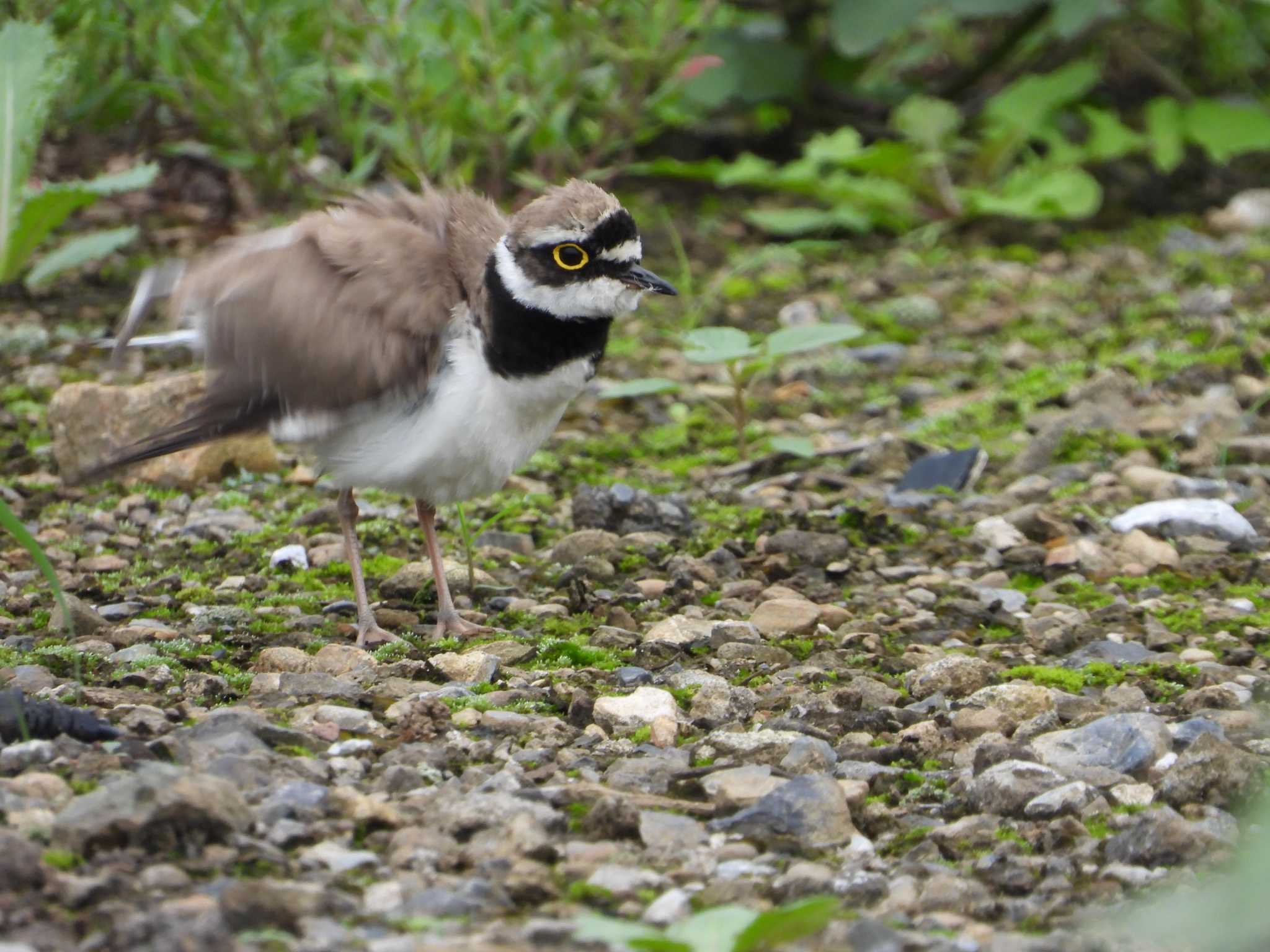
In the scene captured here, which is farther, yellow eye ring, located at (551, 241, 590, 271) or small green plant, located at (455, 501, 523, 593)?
small green plant, located at (455, 501, 523, 593)

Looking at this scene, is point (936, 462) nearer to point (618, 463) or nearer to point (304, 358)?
point (618, 463)

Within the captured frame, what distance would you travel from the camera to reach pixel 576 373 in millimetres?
4789

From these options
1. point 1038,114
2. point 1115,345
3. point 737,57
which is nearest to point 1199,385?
point 1115,345

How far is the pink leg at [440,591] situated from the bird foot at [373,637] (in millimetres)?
171

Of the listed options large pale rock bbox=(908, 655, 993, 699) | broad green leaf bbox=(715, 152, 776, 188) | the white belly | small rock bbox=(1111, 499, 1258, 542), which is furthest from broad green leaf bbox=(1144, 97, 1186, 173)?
large pale rock bbox=(908, 655, 993, 699)

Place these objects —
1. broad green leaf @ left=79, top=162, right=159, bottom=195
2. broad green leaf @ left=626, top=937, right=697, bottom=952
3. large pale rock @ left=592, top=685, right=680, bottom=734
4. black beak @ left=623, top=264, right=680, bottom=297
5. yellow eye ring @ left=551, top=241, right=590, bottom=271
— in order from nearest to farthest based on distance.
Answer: broad green leaf @ left=626, top=937, right=697, bottom=952
large pale rock @ left=592, top=685, right=680, bottom=734
yellow eye ring @ left=551, top=241, right=590, bottom=271
black beak @ left=623, top=264, right=680, bottom=297
broad green leaf @ left=79, top=162, right=159, bottom=195

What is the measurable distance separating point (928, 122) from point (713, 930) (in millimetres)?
6762

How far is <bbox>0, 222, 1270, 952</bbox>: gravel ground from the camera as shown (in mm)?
3010

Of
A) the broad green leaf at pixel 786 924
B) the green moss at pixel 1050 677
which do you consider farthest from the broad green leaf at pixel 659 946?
the green moss at pixel 1050 677

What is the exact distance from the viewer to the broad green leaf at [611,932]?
2557 mm

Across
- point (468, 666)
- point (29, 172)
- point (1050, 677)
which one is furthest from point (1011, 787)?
point (29, 172)

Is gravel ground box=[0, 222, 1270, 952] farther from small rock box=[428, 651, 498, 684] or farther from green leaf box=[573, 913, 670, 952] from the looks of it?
green leaf box=[573, 913, 670, 952]

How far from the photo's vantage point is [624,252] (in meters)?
4.86

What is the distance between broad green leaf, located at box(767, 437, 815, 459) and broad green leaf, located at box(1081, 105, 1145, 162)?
3.71 metres
